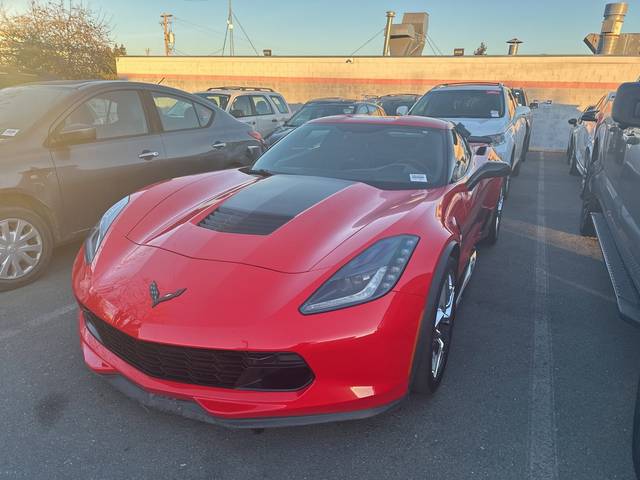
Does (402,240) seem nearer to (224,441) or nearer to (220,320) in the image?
(220,320)

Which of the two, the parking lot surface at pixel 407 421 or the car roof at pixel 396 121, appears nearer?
the parking lot surface at pixel 407 421

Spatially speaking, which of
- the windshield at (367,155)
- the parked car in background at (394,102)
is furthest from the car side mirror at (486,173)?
the parked car in background at (394,102)

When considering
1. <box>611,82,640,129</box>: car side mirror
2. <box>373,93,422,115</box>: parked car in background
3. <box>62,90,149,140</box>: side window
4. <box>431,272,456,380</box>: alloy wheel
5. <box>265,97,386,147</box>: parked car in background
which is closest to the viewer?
<box>431,272,456,380</box>: alloy wheel

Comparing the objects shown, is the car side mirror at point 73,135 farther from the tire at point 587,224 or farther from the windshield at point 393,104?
the windshield at point 393,104

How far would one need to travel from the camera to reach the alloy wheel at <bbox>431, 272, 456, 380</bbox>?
2414mm

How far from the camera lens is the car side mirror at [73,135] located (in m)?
3.82

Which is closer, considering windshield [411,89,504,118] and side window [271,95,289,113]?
windshield [411,89,504,118]

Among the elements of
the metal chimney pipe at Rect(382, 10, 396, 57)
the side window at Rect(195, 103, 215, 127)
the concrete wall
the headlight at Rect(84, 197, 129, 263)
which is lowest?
the headlight at Rect(84, 197, 129, 263)

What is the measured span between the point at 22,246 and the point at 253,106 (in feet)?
25.0

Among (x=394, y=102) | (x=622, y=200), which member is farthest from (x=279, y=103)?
(x=622, y=200)

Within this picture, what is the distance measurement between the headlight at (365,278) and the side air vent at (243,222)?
0.53 m

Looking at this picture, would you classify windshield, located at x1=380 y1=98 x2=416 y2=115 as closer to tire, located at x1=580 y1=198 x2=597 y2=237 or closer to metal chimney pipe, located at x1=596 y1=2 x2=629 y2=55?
tire, located at x1=580 y1=198 x2=597 y2=237

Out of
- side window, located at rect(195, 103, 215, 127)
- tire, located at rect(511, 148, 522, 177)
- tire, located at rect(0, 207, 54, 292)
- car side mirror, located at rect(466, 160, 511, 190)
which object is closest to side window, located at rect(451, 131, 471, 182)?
car side mirror, located at rect(466, 160, 511, 190)

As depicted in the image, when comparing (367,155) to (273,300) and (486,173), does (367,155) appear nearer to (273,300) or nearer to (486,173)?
(486,173)
